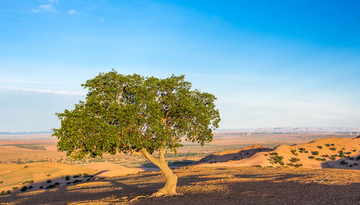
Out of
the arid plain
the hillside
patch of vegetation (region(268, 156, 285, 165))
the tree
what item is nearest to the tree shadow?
the arid plain

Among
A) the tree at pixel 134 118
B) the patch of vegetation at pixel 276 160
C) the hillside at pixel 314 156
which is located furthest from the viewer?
the patch of vegetation at pixel 276 160

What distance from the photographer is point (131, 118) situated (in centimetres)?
1650

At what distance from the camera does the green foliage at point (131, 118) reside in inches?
648

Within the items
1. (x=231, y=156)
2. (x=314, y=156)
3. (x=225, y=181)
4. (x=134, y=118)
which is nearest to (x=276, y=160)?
(x=314, y=156)

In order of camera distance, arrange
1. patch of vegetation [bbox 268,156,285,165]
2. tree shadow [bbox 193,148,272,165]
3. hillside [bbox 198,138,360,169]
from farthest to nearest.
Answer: tree shadow [bbox 193,148,272,165], patch of vegetation [bbox 268,156,285,165], hillside [bbox 198,138,360,169]

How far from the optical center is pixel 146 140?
17250 mm

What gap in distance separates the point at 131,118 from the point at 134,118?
300mm

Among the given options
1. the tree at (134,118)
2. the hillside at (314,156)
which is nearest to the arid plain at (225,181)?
the hillside at (314,156)

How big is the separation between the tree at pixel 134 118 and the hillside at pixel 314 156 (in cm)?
3161

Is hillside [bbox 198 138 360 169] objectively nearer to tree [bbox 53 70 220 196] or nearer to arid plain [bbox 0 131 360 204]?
arid plain [bbox 0 131 360 204]

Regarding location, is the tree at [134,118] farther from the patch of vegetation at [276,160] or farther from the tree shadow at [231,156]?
the tree shadow at [231,156]

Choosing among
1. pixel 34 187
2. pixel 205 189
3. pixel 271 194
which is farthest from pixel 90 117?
pixel 34 187

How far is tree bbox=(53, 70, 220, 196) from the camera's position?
1647cm

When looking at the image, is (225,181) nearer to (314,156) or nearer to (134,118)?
(134,118)
